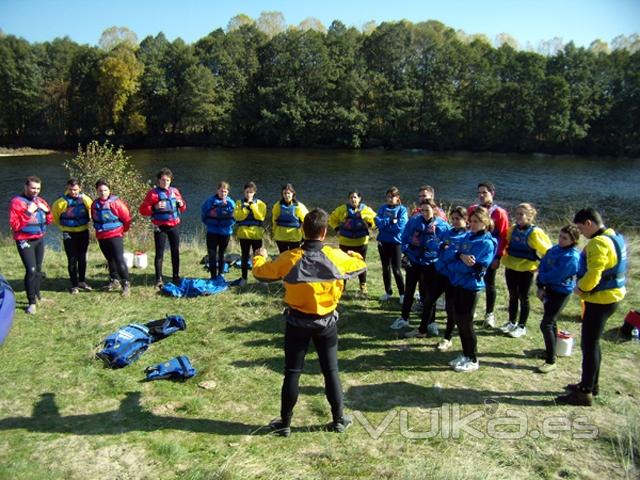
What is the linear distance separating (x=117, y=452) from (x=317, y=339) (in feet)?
6.18

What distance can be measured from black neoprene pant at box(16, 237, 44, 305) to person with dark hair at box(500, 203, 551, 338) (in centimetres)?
649

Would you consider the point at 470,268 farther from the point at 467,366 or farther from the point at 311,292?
the point at 311,292

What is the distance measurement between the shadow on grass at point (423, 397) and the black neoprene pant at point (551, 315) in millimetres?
596

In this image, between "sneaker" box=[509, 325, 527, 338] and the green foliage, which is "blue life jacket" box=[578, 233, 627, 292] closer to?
"sneaker" box=[509, 325, 527, 338]

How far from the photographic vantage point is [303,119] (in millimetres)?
54156

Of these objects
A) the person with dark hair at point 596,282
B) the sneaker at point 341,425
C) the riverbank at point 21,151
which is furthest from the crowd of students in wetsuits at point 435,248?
the riverbank at point 21,151

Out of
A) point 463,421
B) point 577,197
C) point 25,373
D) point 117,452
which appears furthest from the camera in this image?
point 577,197

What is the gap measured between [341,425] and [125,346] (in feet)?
9.11

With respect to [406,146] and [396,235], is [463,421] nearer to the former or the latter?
[396,235]

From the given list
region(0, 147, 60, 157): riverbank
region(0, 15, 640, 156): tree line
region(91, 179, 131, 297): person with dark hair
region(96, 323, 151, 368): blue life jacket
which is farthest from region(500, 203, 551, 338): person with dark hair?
region(0, 147, 60, 157): riverbank

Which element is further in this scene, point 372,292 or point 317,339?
point 372,292

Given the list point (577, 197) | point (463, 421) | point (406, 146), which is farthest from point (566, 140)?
point (463, 421)

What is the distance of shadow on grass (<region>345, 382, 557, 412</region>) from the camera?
4.83 metres

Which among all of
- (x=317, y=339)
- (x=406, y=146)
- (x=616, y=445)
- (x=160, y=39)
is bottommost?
(x=616, y=445)
